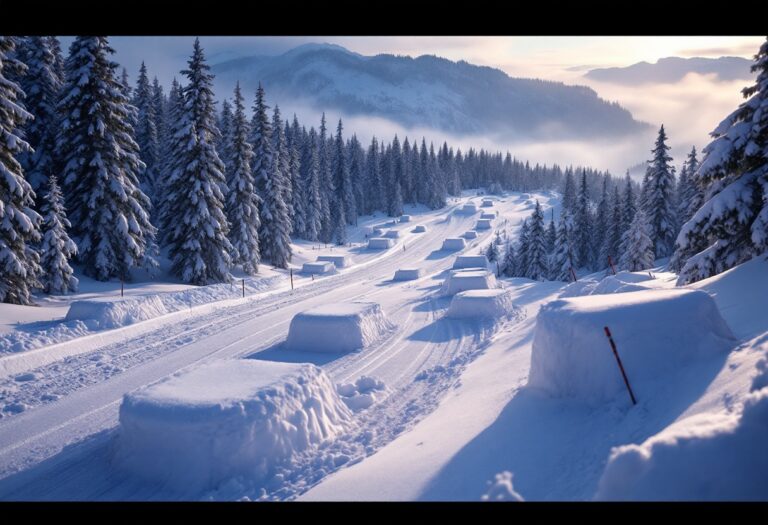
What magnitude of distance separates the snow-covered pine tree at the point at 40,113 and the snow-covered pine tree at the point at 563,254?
43.6 meters

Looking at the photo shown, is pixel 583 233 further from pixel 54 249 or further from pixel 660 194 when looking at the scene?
pixel 54 249

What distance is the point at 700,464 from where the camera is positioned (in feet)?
Answer: 12.7

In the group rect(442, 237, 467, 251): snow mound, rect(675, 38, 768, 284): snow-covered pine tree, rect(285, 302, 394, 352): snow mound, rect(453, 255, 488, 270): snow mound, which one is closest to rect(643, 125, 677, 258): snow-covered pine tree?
rect(453, 255, 488, 270): snow mound

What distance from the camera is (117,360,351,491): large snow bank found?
24.9 feet

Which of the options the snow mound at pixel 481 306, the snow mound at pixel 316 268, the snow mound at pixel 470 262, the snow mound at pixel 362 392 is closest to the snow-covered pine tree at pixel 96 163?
the snow mound at pixel 316 268

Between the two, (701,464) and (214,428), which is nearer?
(701,464)

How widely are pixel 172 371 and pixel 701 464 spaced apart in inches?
505

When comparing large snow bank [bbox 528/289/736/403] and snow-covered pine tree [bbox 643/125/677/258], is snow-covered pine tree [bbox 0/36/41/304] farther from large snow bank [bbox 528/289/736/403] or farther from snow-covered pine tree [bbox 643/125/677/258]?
snow-covered pine tree [bbox 643/125/677/258]

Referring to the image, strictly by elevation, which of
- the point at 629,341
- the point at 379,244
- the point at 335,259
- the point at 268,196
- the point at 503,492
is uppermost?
the point at 268,196

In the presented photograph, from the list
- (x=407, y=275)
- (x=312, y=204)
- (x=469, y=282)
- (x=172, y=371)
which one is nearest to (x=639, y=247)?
(x=407, y=275)

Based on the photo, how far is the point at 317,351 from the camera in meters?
15.5

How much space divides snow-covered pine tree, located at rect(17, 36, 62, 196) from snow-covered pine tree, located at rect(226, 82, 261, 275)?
11494 millimetres
